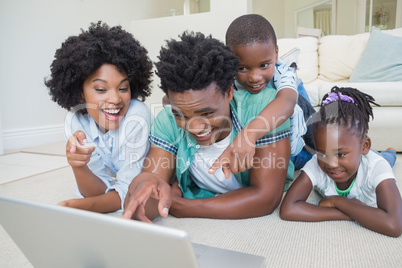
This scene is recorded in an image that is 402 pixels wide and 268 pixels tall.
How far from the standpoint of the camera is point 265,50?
106cm

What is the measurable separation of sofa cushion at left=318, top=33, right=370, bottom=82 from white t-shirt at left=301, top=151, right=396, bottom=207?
5.10 ft

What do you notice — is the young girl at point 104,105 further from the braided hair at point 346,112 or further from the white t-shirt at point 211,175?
the braided hair at point 346,112

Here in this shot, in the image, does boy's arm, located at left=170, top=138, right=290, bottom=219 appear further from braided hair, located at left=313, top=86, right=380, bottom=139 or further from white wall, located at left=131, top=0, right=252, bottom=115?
white wall, located at left=131, top=0, right=252, bottom=115

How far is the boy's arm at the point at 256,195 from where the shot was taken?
0.98m

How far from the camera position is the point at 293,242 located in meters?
0.86

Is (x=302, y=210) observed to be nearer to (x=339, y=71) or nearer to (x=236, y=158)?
(x=236, y=158)

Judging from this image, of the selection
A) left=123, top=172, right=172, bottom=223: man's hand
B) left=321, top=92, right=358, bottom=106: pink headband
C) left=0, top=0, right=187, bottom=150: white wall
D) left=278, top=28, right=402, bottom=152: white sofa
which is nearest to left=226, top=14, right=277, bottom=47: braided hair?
left=321, top=92, right=358, bottom=106: pink headband

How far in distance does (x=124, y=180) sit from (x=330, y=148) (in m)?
0.69

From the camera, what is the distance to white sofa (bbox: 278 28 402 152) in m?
1.87

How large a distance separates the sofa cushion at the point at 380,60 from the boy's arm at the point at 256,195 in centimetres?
144

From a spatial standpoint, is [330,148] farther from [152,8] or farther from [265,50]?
[152,8]

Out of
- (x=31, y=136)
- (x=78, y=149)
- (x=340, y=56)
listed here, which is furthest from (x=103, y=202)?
(x=340, y=56)

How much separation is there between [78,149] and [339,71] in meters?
2.13

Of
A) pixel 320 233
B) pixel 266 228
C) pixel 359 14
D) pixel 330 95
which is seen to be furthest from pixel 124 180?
pixel 359 14
